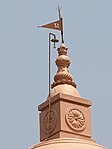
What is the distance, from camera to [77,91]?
1998 cm

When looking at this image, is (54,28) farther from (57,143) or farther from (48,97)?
(57,143)

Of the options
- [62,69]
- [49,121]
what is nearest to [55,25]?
[62,69]

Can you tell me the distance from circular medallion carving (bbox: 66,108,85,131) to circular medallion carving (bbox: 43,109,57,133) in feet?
1.43

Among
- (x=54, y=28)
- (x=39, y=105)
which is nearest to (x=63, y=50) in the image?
(x=54, y=28)

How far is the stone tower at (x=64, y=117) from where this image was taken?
1862cm

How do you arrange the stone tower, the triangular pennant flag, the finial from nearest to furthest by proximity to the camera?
the stone tower
the finial
the triangular pennant flag

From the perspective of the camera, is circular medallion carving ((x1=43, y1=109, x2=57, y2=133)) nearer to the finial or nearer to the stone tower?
the stone tower

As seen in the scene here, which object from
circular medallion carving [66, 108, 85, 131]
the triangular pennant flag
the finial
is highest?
the triangular pennant flag

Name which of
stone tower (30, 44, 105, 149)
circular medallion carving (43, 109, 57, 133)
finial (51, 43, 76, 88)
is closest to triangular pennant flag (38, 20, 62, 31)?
finial (51, 43, 76, 88)

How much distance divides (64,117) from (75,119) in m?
0.39

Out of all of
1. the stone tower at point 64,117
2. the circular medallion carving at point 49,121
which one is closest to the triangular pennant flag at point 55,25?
the stone tower at point 64,117

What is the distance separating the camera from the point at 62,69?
20344 millimetres

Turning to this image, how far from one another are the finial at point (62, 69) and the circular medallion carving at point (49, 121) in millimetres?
1036

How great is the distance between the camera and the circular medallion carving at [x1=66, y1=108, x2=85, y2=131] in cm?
1912
